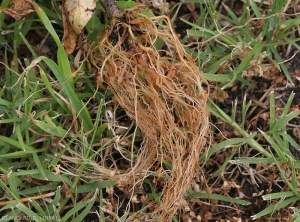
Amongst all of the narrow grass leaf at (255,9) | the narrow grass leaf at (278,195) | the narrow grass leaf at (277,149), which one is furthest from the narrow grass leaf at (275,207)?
the narrow grass leaf at (255,9)

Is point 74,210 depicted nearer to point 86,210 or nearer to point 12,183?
point 86,210

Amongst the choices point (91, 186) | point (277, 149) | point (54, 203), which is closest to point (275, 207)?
point (277, 149)

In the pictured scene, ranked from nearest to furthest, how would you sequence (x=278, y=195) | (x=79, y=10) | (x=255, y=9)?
1. (x=79, y=10)
2. (x=278, y=195)
3. (x=255, y=9)

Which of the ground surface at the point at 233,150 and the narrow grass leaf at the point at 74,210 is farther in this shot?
the ground surface at the point at 233,150

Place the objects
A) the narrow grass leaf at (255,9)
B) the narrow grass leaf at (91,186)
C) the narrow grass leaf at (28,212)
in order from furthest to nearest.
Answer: the narrow grass leaf at (255,9)
the narrow grass leaf at (91,186)
the narrow grass leaf at (28,212)

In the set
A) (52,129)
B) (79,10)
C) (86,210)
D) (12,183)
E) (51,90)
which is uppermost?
(79,10)

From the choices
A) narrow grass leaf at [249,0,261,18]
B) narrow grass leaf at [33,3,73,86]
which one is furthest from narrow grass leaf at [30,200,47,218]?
narrow grass leaf at [249,0,261,18]

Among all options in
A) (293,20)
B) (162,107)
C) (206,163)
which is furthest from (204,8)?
(206,163)

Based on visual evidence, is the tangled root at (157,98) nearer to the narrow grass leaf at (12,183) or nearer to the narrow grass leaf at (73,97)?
the narrow grass leaf at (73,97)
